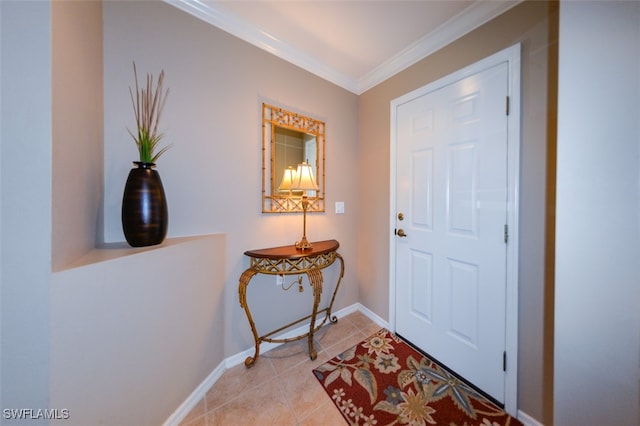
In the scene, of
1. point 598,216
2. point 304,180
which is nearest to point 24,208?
point 304,180

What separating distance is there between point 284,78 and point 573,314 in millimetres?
2123

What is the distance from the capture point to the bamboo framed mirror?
1.60m

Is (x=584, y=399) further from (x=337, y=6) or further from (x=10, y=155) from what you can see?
(x=337, y=6)

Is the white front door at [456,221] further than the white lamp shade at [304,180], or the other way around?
the white lamp shade at [304,180]

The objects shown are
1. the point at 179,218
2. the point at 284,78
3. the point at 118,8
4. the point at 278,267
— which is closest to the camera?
the point at 118,8

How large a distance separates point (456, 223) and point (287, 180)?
4.15 feet

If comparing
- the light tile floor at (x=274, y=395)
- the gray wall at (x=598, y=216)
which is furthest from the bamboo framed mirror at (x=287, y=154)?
the gray wall at (x=598, y=216)

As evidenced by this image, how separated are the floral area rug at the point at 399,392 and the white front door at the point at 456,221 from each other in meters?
0.12

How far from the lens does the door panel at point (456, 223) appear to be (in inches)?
47.8

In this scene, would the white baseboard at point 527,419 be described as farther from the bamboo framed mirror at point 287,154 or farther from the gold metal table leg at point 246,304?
the bamboo framed mirror at point 287,154

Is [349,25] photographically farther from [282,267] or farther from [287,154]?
[282,267]

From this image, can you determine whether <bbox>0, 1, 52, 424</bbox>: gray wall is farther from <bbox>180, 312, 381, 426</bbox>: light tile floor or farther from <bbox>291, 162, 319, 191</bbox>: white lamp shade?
<bbox>291, 162, 319, 191</bbox>: white lamp shade

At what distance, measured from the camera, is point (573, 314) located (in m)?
0.68

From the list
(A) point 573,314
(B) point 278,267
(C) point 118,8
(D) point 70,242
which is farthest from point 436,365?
(C) point 118,8
